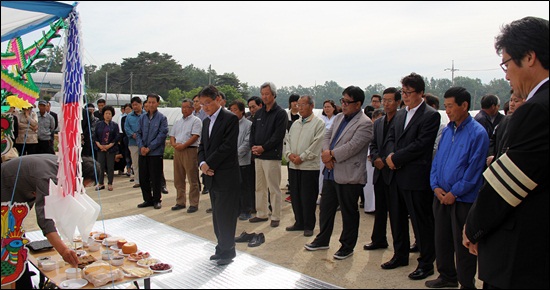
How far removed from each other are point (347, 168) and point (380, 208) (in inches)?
24.7

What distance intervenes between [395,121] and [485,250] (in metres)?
2.25

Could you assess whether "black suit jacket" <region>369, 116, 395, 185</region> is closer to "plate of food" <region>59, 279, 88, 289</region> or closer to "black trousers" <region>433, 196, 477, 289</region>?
"black trousers" <region>433, 196, 477, 289</region>

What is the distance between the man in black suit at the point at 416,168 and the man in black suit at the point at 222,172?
1.52 metres

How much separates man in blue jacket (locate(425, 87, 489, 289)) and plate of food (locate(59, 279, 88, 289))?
265 centimetres

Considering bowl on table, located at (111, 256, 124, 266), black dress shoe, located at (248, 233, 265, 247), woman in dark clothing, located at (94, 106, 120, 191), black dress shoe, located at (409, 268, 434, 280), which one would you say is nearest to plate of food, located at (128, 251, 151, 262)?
bowl on table, located at (111, 256, 124, 266)

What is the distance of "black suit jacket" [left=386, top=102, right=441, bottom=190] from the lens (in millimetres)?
3719

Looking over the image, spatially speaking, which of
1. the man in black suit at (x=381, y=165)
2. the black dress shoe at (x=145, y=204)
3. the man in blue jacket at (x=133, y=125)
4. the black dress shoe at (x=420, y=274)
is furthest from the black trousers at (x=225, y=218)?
the man in blue jacket at (x=133, y=125)

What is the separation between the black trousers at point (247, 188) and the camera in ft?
19.6

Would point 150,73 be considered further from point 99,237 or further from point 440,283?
point 440,283

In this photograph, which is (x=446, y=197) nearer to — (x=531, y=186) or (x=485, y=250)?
(x=485, y=250)

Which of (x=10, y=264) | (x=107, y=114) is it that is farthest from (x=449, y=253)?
(x=107, y=114)

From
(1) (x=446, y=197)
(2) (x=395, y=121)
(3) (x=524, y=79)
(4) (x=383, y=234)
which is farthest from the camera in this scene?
(4) (x=383, y=234)

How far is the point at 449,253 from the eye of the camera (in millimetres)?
3432

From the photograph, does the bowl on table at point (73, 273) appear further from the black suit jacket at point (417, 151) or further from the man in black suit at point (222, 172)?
the black suit jacket at point (417, 151)
